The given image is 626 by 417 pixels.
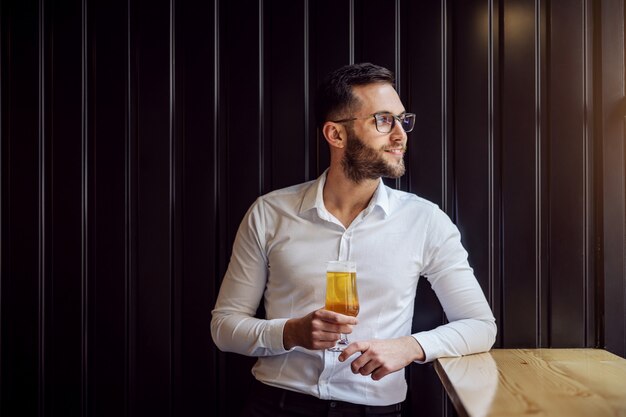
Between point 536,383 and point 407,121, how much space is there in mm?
994

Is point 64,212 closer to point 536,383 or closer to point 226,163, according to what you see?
point 226,163

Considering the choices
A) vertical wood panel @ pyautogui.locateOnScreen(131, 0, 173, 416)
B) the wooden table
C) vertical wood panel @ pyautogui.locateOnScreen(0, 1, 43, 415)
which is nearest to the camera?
the wooden table

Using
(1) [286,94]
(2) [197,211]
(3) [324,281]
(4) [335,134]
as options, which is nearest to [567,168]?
(4) [335,134]

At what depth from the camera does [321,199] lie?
192cm

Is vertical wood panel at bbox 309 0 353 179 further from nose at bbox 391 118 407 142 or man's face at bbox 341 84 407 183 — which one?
nose at bbox 391 118 407 142

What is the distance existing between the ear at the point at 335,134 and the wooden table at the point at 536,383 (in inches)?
33.8

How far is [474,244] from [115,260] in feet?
5.04

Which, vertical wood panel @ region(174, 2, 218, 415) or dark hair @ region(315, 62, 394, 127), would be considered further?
vertical wood panel @ region(174, 2, 218, 415)

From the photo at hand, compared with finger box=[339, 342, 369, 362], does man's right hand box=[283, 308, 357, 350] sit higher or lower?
higher

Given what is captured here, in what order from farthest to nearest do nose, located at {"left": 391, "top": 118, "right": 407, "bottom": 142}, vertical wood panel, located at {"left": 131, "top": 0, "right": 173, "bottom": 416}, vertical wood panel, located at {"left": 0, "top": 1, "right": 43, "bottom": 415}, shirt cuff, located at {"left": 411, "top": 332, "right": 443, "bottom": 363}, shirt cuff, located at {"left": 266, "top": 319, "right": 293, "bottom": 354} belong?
1. vertical wood panel, located at {"left": 0, "top": 1, "right": 43, "bottom": 415}
2. vertical wood panel, located at {"left": 131, "top": 0, "right": 173, "bottom": 416}
3. nose, located at {"left": 391, "top": 118, "right": 407, "bottom": 142}
4. shirt cuff, located at {"left": 266, "top": 319, "right": 293, "bottom": 354}
5. shirt cuff, located at {"left": 411, "top": 332, "right": 443, "bottom": 363}

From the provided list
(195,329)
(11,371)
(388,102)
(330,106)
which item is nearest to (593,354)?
(388,102)

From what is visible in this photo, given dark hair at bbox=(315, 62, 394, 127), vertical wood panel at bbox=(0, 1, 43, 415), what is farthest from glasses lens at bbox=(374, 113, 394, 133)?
vertical wood panel at bbox=(0, 1, 43, 415)

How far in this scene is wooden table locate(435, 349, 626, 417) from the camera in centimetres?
119

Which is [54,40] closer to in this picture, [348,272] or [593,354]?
[348,272]
